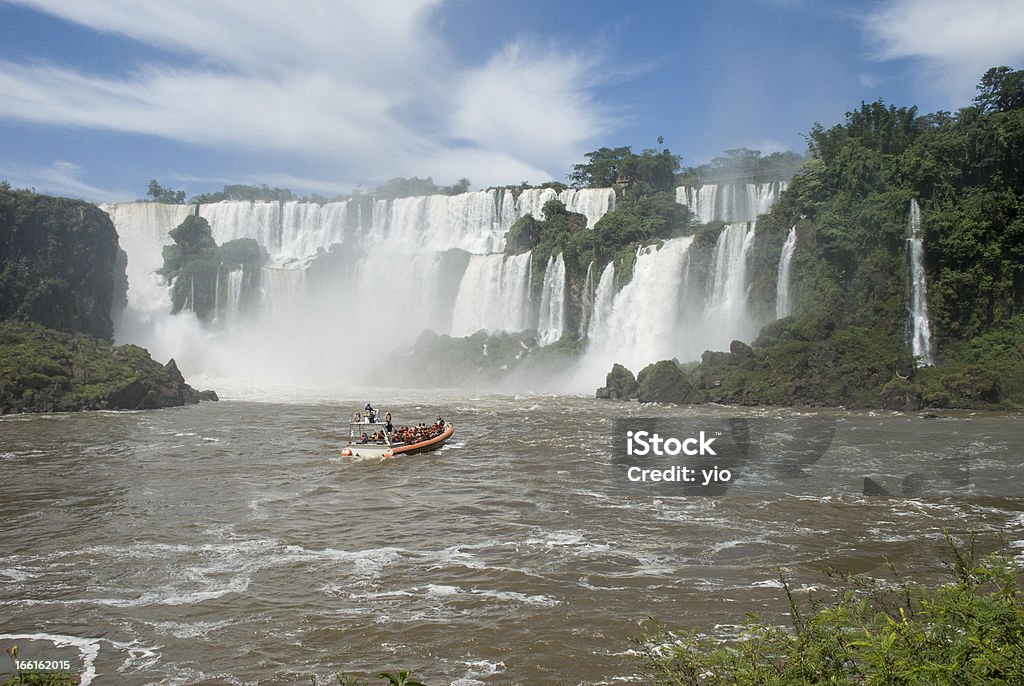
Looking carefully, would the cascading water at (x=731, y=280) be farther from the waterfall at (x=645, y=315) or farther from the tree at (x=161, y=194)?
the tree at (x=161, y=194)

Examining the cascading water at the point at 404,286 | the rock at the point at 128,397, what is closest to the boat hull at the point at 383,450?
the rock at the point at 128,397

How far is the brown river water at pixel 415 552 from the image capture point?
804 cm

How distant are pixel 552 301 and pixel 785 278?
15.5 meters

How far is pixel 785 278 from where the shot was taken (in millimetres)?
35406

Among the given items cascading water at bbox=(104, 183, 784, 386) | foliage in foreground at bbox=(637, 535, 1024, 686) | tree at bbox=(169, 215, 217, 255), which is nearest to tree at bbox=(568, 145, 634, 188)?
cascading water at bbox=(104, 183, 784, 386)

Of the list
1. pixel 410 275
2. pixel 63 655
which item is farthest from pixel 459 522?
pixel 410 275

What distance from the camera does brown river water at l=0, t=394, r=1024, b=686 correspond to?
8039mm

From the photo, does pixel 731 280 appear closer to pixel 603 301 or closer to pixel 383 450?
pixel 603 301

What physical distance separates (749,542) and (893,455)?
9.07 meters

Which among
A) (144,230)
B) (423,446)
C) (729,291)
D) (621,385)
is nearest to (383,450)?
(423,446)

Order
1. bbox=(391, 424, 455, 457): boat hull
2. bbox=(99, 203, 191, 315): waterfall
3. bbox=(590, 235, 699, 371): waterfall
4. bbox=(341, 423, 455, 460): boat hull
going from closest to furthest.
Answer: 1. bbox=(341, 423, 455, 460): boat hull
2. bbox=(391, 424, 455, 457): boat hull
3. bbox=(590, 235, 699, 371): waterfall
4. bbox=(99, 203, 191, 315): waterfall

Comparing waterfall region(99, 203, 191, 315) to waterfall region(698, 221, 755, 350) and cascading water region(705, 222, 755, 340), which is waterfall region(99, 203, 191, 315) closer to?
waterfall region(698, 221, 755, 350)

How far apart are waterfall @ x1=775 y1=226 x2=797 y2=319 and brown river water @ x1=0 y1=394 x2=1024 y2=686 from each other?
14.8m

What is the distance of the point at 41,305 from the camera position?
4088 cm
